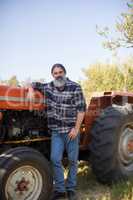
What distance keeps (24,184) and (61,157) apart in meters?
0.67

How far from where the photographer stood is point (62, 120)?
5.20m

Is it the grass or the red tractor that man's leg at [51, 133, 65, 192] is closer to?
the red tractor

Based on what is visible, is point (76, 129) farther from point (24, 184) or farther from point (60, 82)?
point (24, 184)

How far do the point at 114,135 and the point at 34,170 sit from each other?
160 cm

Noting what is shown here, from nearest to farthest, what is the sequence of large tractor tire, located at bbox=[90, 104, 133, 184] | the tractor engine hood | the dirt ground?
the tractor engine hood
the dirt ground
large tractor tire, located at bbox=[90, 104, 133, 184]

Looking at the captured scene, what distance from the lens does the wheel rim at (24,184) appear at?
4.65 m

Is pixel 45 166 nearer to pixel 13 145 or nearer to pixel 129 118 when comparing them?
pixel 13 145

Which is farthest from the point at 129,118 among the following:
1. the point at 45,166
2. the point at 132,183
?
the point at 45,166

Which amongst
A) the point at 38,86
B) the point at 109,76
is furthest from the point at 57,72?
the point at 109,76

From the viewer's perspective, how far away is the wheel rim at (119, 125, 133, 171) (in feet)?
20.5

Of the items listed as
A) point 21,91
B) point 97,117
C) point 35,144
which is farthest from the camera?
point 97,117

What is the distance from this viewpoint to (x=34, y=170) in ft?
15.8

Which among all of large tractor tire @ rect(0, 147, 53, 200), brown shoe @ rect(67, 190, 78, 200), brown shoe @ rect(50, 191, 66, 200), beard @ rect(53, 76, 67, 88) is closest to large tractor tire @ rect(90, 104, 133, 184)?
brown shoe @ rect(67, 190, 78, 200)

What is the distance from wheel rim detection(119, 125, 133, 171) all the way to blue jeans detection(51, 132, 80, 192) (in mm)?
1135
